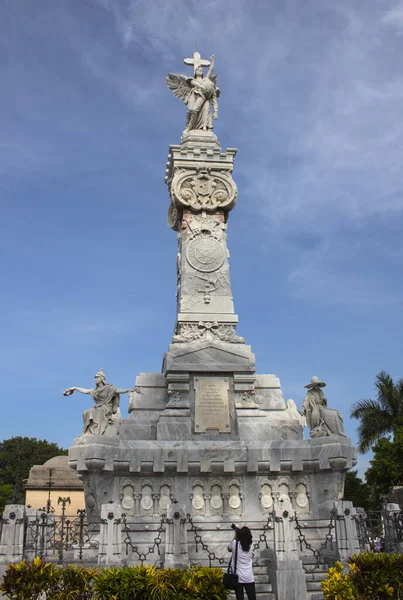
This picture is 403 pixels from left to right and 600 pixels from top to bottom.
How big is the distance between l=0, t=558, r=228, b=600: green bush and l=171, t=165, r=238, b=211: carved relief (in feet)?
41.9

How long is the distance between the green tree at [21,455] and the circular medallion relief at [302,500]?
46806mm

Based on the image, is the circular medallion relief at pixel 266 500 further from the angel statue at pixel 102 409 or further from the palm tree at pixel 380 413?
the palm tree at pixel 380 413

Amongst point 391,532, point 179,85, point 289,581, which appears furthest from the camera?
point 179,85

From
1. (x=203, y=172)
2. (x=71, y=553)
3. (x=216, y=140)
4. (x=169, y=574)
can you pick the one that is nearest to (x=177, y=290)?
(x=203, y=172)

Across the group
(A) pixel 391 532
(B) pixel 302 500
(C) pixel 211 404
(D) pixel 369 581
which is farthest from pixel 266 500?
(D) pixel 369 581

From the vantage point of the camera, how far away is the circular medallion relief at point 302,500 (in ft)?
51.2

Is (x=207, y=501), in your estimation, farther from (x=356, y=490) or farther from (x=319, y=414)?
(x=356, y=490)

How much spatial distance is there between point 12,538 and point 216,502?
5.30 meters

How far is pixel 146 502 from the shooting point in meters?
15.2

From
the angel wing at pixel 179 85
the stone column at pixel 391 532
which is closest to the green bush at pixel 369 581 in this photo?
the stone column at pixel 391 532

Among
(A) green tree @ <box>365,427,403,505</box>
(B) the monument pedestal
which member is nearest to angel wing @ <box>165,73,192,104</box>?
(B) the monument pedestal

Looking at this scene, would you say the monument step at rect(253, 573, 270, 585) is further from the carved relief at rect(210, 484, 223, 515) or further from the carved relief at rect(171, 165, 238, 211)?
the carved relief at rect(171, 165, 238, 211)

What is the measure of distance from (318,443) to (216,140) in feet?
38.3

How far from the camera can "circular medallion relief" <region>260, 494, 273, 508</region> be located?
15406mm
